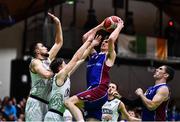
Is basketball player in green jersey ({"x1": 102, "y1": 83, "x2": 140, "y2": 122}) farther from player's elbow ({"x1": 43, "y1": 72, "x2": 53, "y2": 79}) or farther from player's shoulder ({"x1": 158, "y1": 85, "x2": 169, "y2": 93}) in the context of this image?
player's elbow ({"x1": 43, "y1": 72, "x2": 53, "y2": 79})

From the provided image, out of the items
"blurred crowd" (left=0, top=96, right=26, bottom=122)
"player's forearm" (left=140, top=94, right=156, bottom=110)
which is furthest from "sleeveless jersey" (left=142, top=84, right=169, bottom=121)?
"blurred crowd" (left=0, top=96, right=26, bottom=122)

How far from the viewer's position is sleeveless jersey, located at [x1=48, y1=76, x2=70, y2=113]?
7.33m

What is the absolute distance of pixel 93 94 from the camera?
7.00 meters

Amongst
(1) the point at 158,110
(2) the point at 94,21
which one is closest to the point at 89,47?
(1) the point at 158,110

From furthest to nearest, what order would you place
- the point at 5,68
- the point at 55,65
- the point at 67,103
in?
1. the point at 5,68
2. the point at 55,65
3. the point at 67,103

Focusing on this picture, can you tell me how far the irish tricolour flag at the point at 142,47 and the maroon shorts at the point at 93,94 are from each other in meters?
12.9

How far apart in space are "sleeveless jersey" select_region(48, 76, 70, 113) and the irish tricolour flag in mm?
12613

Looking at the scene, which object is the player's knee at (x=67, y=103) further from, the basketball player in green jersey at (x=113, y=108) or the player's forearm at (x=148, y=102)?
the basketball player in green jersey at (x=113, y=108)

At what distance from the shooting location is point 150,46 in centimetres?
2067

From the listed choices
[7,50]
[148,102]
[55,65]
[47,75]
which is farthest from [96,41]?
[7,50]

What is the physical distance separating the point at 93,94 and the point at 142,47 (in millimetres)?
13743

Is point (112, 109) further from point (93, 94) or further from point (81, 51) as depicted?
point (81, 51)

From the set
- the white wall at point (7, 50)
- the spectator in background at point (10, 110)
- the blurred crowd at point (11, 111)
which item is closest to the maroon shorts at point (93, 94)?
the blurred crowd at point (11, 111)

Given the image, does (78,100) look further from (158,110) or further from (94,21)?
(94,21)
